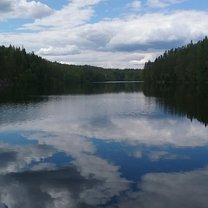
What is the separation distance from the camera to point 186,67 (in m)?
152

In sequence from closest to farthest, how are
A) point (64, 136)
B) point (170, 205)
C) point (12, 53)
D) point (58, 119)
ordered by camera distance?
point (170, 205) < point (64, 136) < point (58, 119) < point (12, 53)

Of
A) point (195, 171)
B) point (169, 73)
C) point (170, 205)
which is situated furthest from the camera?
point (169, 73)

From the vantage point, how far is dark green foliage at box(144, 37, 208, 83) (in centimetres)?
13512

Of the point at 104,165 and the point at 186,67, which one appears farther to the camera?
the point at 186,67

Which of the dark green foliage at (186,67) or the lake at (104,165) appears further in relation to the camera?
the dark green foliage at (186,67)

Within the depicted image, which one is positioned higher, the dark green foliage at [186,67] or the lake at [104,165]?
the dark green foliage at [186,67]

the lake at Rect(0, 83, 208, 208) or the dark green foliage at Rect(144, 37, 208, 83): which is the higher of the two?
the dark green foliage at Rect(144, 37, 208, 83)

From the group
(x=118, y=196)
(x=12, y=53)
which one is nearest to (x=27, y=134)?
(x=118, y=196)

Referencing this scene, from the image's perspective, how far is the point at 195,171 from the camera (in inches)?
786

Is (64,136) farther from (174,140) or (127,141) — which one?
(174,140)

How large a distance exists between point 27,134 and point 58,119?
1108cm

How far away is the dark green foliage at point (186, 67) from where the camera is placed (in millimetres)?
135125

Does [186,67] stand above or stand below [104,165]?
above

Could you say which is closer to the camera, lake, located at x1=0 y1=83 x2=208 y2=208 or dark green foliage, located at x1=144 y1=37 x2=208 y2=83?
lake, located at x1=0 y1=83 x2=208 y2=208
